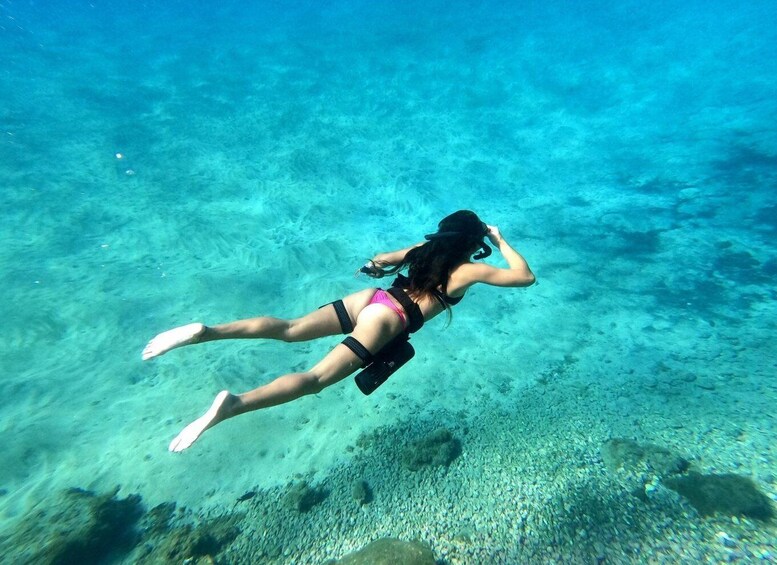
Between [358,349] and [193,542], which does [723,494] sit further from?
[193,542]

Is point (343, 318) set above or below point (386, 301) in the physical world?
below

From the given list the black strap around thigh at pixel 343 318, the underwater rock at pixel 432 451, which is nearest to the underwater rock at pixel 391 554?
the underwater rock at pixel 432 451

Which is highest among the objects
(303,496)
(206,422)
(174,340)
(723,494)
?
(174,340)

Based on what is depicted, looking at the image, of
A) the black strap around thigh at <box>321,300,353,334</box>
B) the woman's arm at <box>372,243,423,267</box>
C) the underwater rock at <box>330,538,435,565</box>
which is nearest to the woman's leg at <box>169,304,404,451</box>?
the black strap around thigh at <box>321,300,353,334</box>

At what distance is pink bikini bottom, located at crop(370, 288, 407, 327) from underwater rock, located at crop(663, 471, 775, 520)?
13.4ft

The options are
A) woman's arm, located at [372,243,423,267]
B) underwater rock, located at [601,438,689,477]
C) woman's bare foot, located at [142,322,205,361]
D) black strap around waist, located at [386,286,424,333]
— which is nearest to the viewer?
woman's bare foot, located at [142,322,205,361]

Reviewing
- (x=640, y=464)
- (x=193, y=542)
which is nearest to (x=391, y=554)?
(x=193, y=542)

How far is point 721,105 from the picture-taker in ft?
69.3

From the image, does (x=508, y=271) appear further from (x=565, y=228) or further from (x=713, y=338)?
(x=565, y=228)

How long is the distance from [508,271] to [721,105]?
85.9 feet

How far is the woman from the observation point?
3.90 m

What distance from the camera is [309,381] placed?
3.79 metres

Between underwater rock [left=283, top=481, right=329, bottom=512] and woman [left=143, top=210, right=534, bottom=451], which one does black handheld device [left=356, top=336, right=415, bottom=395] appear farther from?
underwater rock [left=283, top=481, right=329, bottom=512]

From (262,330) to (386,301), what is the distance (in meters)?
1.44
